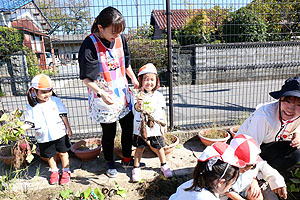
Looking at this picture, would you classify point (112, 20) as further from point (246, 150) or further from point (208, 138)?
point (208, 138)

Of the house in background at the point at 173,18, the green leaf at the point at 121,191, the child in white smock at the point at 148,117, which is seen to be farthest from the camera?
the house in background at the point at 173,18

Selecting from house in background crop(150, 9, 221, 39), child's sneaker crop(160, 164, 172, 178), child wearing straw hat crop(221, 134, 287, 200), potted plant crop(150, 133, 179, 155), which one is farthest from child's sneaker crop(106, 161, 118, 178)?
house in background crop(150, 9, 221, 39)

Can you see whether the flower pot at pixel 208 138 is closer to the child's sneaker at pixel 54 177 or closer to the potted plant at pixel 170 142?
the potted plant at pixel 170 142

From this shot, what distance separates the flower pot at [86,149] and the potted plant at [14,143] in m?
0.52

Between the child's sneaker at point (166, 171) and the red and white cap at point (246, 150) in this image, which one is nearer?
the red and white cap at point (246, 150)

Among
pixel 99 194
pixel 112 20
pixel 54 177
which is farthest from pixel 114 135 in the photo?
pixel 112 20

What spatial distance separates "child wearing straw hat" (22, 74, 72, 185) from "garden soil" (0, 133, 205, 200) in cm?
15

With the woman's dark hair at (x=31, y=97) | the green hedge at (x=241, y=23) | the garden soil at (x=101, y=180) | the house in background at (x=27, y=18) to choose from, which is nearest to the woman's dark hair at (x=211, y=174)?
the garden soil at (x=101, y=180)

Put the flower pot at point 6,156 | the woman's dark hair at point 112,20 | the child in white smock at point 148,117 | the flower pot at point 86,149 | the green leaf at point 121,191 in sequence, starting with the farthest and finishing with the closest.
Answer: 1. the flower pot at point 86,149
2. the flower pot at point 6,156
3. the child in white smock at point 148,117
4. the green leaf at point 121,191
5. the woman's dark hair at point 112,20

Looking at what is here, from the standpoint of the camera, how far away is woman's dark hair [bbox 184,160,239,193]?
138 centimetres

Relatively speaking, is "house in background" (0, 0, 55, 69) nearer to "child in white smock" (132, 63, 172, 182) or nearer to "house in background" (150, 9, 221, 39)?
"house in background" (150, 9, 221, 39)

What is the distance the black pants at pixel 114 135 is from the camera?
2469 millimetres

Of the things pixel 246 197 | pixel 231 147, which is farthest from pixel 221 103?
pixel 231 147

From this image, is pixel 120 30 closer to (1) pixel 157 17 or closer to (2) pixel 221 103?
(1) pixel 157 17
